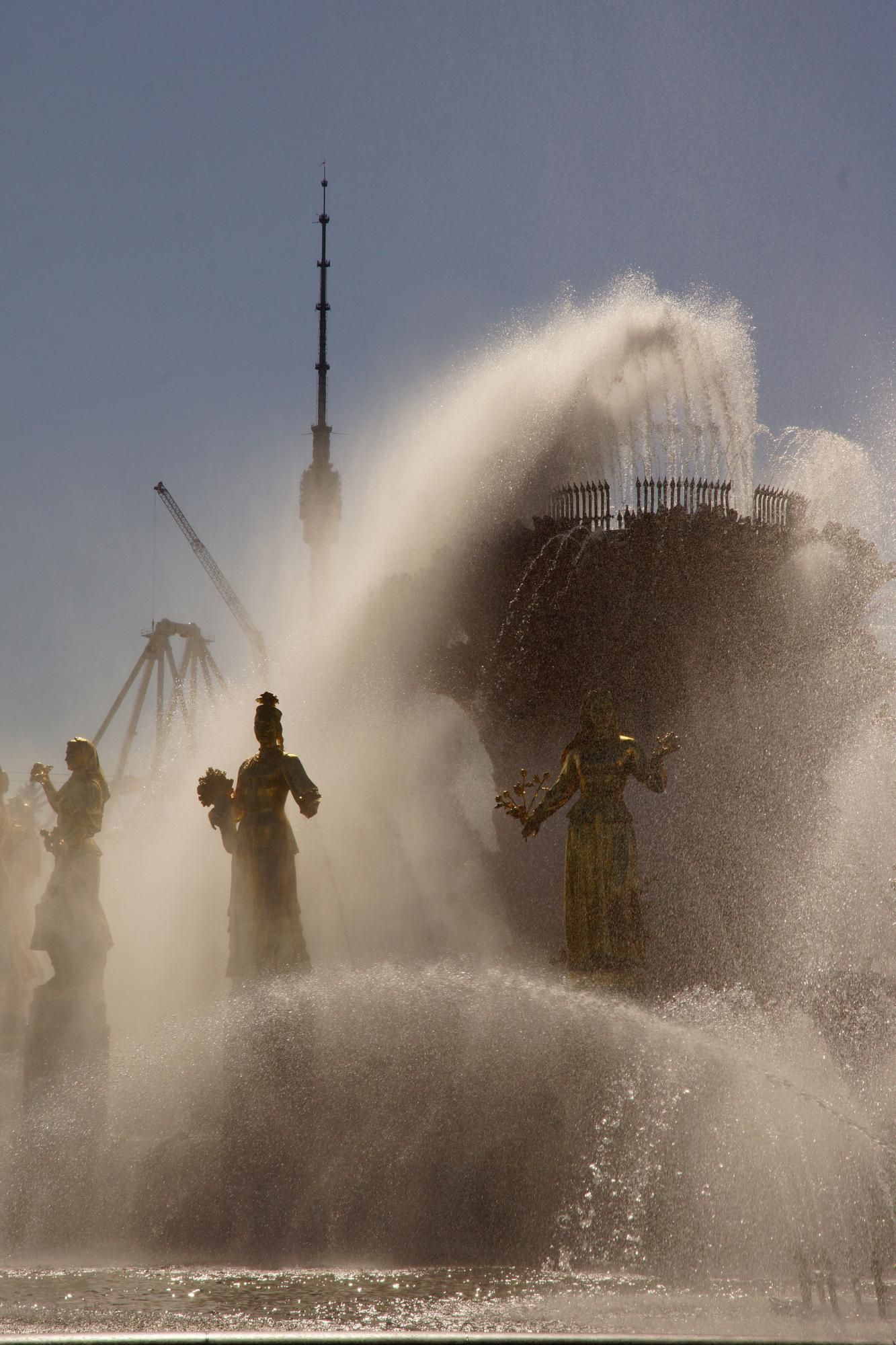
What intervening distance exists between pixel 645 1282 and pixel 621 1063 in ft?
7.82

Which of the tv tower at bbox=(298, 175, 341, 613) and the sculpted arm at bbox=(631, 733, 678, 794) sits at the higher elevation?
the tv tower at bbox=(298, 175, 341, 613)

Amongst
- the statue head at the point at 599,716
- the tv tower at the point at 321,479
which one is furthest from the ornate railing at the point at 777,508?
the tv tower at the point at 321,479

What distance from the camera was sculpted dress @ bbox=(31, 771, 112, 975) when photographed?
15.0 metres

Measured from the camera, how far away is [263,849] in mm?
12875

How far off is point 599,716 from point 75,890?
5997mm

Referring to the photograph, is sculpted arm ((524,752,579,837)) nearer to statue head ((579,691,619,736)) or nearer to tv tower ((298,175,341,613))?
statue head ((579,691,619,736))

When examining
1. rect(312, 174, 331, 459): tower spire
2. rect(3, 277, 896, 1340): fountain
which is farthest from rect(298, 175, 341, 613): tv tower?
rect(3, 277, 896, 1340): fountain

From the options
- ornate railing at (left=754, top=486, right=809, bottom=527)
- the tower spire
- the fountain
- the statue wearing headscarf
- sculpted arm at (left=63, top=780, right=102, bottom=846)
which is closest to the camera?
the fountain

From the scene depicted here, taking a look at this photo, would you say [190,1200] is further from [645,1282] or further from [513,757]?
[513,757]

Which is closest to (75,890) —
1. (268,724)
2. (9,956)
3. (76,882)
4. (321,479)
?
(76,882)

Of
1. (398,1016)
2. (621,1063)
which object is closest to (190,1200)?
(398,1016)

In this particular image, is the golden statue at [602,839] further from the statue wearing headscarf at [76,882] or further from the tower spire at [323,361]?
the tower spire at [323,361]

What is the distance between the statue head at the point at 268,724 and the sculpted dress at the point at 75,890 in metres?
3.07

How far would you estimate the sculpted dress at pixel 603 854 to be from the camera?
13.0 meters
